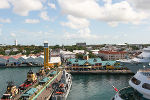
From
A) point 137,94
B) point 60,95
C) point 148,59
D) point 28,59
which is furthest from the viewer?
point 28,59

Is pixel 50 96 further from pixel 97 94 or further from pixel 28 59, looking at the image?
pixel 28 59

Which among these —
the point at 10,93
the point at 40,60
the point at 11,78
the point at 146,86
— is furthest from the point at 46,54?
the point at 146,86

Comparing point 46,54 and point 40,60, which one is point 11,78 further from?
point 40,60

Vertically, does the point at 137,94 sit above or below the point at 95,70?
above

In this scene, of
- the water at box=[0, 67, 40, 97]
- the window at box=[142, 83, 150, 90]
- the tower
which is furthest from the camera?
the tower

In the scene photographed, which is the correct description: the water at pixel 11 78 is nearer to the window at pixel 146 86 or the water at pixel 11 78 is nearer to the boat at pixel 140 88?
the boat at pixel 140 88

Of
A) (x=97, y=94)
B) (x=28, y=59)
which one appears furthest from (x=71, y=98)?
(x=28, y=59)

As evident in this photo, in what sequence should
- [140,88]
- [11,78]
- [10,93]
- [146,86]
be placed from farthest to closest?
[11,78]
[10,93]
[140,88]
[146,86]

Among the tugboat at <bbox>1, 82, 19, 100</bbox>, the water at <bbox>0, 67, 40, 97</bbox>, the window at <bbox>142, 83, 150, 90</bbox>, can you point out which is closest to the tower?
the water at <bbox>0, 67, 40, 97</bbox>

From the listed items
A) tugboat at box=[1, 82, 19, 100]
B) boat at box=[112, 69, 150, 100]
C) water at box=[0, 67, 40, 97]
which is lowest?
water at box=[0, 67, 40, 97]

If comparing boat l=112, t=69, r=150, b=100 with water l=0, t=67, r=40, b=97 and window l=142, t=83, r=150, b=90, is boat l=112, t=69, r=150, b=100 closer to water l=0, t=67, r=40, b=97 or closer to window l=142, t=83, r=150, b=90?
window l=142, t=83, r=150, b=90

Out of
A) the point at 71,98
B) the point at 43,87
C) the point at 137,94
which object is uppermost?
the point at 137,94
